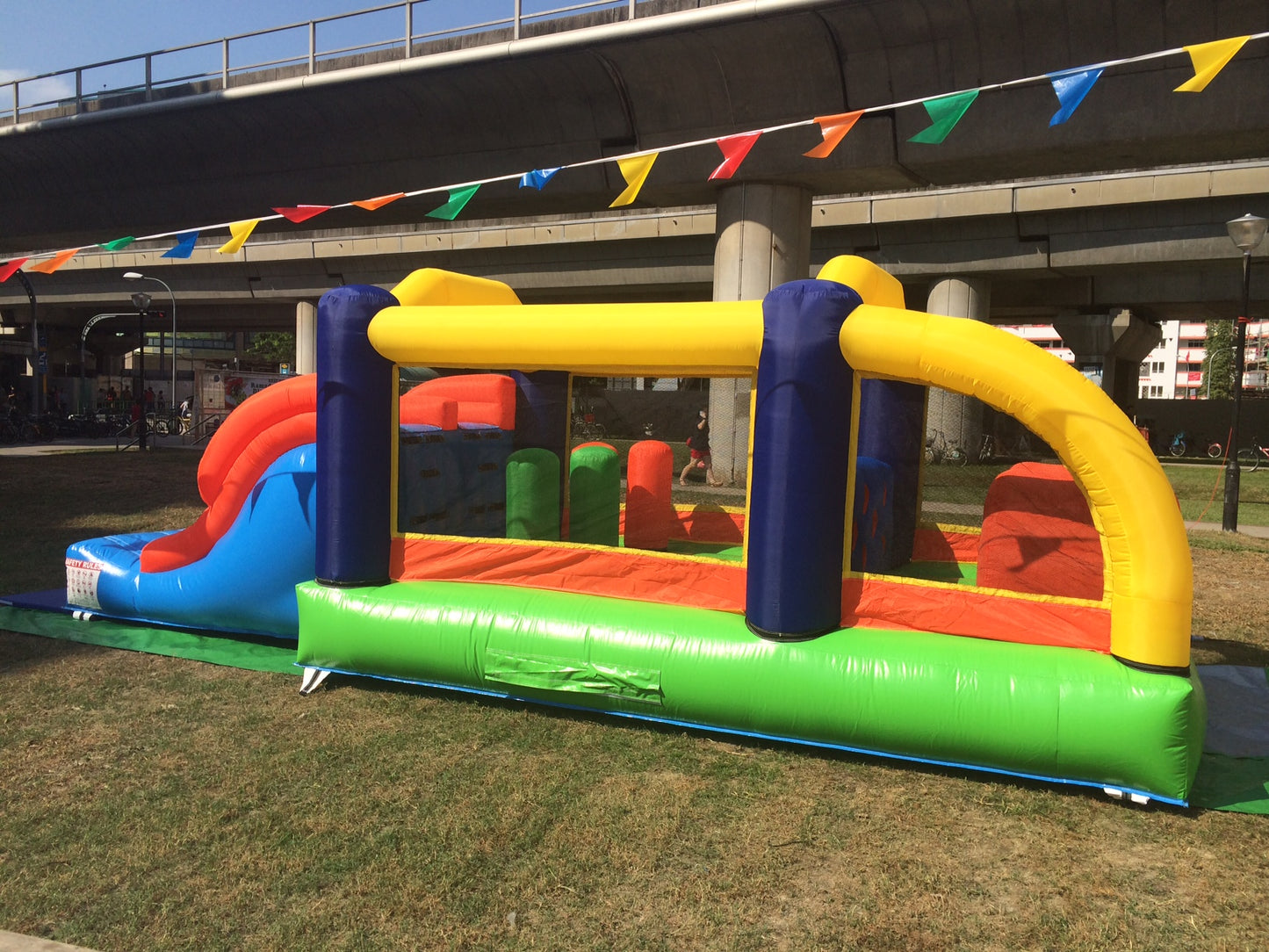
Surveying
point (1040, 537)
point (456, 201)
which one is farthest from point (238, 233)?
point (1040, 537)

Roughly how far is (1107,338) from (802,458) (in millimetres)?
23809

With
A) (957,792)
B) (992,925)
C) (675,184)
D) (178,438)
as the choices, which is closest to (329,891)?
(992,925)

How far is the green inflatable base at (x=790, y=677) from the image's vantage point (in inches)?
164

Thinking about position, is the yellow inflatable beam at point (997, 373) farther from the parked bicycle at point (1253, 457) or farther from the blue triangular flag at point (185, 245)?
the parked bicycle at point (1253, 457)

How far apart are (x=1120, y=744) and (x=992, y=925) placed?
1257mm

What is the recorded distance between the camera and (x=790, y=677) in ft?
15.2

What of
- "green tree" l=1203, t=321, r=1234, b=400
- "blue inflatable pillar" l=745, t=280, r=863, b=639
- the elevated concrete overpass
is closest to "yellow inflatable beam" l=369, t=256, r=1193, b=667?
"blue inflatable pillar" l=745, t=280, r=863, b=639

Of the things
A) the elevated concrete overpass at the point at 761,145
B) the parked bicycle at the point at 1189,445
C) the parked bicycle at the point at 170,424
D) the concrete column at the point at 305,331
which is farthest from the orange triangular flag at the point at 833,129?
the parked bicycle at the point at 1189,445

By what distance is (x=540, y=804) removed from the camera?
13.6 ft

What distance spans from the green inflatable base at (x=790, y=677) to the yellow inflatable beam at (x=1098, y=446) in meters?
0.23

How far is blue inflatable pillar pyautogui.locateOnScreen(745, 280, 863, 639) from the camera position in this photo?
15.1ft

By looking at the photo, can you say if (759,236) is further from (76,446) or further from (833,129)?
(76,446)

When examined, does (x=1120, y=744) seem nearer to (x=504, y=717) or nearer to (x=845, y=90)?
(x=504, y=717)

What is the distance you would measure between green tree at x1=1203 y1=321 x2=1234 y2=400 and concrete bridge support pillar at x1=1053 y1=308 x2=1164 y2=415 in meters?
36.8
